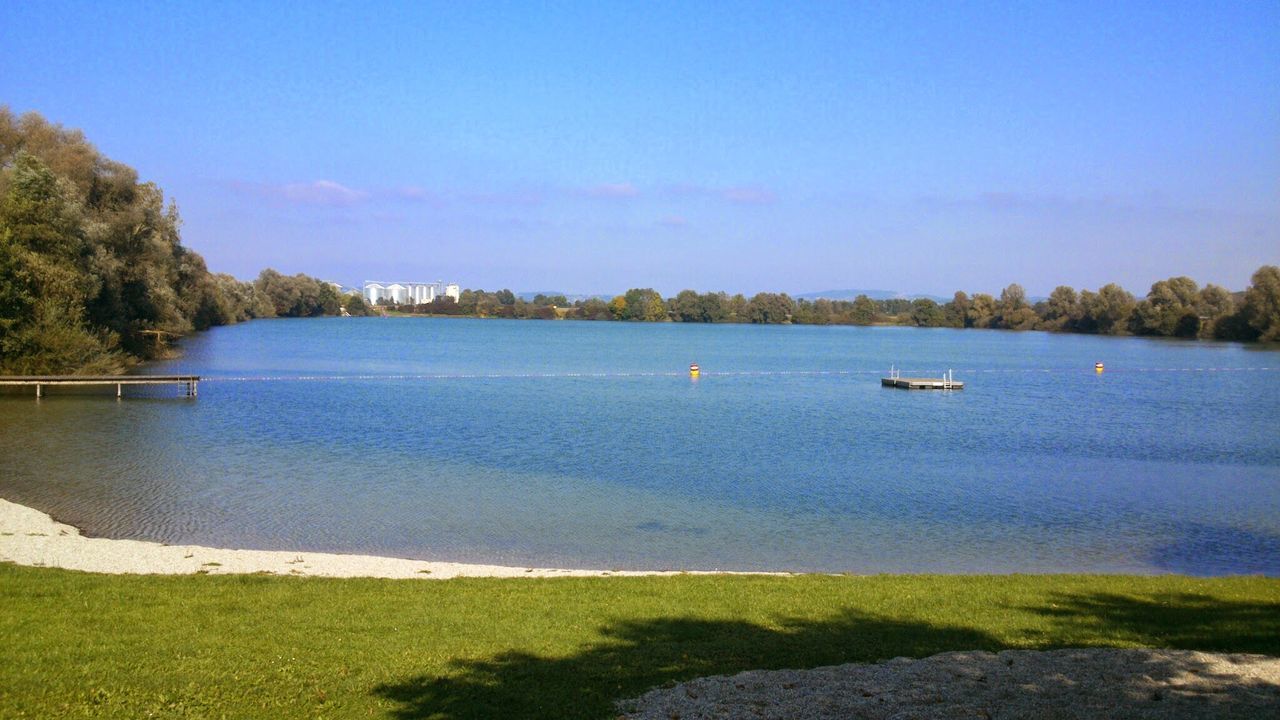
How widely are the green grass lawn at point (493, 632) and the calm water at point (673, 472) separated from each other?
169 inches

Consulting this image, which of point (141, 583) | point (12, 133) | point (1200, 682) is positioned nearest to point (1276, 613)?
point (1200, 682)

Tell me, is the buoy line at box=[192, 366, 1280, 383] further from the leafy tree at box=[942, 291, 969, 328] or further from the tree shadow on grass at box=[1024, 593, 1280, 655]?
the leafy tree at box=[942, 291, 969, 328]

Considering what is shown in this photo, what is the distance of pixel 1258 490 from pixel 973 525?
9.87m

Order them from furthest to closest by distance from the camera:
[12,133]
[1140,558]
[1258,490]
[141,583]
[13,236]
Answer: [12,133] → [13,236] → [1258,490] → [1140,558] → [141,583]

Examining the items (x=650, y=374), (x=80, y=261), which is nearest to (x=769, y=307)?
(x=650, y=374)

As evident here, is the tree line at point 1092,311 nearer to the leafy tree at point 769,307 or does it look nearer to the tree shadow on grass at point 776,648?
the leafy tree at point 769,307

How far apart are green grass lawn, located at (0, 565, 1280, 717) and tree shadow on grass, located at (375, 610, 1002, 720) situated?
0.02 m

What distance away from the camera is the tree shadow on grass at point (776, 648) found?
280 inches

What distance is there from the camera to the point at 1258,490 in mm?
23953

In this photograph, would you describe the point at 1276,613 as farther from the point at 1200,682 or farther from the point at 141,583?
the point at 141,583

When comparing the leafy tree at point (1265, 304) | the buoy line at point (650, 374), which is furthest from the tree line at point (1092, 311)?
the buoy line at point (650, 374)

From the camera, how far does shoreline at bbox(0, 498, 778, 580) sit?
12977mm

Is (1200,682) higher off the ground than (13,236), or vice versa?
(13,236)

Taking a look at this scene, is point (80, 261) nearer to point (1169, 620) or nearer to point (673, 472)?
point (673, 472)
